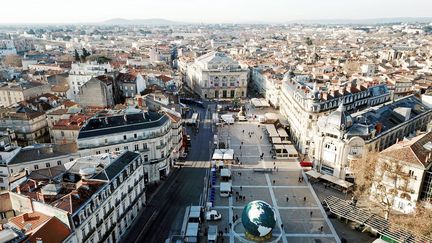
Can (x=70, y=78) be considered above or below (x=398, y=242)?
above

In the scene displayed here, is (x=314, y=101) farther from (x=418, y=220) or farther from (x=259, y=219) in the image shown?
(x=259, y=219)

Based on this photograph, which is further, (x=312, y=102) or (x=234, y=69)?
(x=234, y=69)

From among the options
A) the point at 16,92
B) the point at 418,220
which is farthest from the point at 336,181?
the point at 16,92

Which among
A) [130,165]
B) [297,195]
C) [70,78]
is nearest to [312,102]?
[297,195]

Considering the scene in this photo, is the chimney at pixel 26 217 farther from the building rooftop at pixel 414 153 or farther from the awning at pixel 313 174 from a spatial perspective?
the building rooftop at pixel 414 153

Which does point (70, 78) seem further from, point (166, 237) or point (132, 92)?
point (166, 237)

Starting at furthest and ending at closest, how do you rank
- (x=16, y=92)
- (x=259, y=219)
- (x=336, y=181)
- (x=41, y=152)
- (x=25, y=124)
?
(x=16, y=92) < (x=25, y=124) < (x=336, y=181) < (x=41, y=152) < (x=259, y=219)
